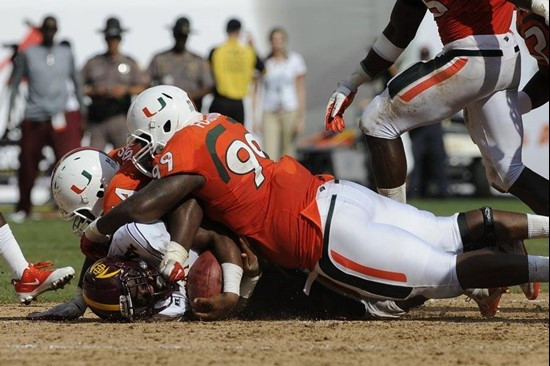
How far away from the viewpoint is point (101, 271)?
20.6 ft

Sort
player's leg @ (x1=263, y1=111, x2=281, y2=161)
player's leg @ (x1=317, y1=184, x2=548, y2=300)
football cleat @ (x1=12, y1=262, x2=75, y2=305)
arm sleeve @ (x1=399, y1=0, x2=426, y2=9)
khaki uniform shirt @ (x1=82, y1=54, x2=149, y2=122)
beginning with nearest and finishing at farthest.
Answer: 1. player's leg @ (x1=317, y1=184, x2=548, y2=300)
2. football cleat @ (x1=12, y1=262, x2=75, y2=305)
3. arm sleeve @ (x1=399, y1=0, x2=426, y2=9)
4. khaki uniform shirt @ (x1=82, y1=54, x2=149, y2=122)
5. player's leg @ (x1=263, y1=111, x2=281, y2=161)

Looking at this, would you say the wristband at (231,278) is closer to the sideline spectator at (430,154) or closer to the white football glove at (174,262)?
the white football glove at (174,262)

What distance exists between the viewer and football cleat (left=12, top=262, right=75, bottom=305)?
22.2ft

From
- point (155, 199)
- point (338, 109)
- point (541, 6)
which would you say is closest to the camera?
point (541, 6)

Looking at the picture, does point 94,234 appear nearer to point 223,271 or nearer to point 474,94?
point 223,271

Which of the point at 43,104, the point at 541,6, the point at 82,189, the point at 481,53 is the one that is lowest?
the point at 82,189

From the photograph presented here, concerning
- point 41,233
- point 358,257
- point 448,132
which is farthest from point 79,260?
point 448,132

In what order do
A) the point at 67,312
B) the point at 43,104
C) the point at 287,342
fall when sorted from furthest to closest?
the point at 43,104 < the point at 67,312 < the point at 287,342

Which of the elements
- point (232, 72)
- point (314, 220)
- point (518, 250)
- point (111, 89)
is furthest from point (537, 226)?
point (232, 72)

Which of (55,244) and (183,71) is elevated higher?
(183,71)

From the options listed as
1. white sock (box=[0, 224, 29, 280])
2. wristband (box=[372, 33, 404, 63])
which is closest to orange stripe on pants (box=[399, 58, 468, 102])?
wristband (box=[372, 33, 404, 63])

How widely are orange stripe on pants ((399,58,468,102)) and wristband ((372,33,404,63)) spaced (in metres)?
0.72

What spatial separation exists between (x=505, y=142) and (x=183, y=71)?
26.4ft

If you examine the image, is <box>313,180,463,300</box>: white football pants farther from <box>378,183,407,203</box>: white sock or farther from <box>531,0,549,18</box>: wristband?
<box>531,0,549,18</box>: wristband
